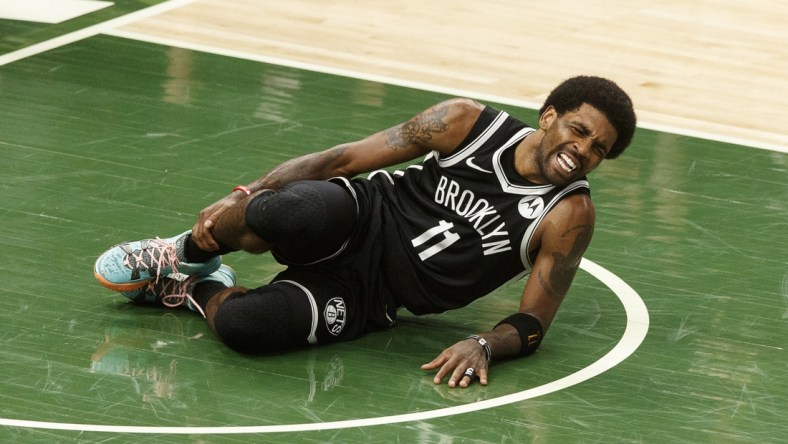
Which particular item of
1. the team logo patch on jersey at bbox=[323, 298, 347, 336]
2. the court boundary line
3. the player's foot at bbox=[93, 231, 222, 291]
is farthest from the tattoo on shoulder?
the court boundary line

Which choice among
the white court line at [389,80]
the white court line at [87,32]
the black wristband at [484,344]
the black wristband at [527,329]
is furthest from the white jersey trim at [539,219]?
the white court line at [87,32]

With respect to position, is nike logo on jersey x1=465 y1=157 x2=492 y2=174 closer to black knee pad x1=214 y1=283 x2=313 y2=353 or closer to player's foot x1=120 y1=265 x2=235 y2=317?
black knee pad x1=214 y1=283 x2=313 y2=353

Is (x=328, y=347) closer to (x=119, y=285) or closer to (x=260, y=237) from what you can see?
(x=260, y=237)

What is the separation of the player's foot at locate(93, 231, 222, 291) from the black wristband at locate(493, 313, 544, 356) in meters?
1.12

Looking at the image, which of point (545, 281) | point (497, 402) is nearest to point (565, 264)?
point (545, 281)

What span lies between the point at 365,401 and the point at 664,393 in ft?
3.47

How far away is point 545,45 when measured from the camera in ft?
32.7

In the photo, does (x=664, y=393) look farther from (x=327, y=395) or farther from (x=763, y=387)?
(x=327, y=395)

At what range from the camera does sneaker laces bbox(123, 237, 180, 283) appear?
213 inches

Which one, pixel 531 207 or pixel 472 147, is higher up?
pixel 472 147

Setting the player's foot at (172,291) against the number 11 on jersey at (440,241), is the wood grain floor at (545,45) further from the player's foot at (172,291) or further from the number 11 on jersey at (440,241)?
the player's foot at (172,291)

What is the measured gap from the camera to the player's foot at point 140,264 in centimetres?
540

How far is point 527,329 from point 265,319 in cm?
92

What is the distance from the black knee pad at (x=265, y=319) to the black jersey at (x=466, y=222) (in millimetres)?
389
